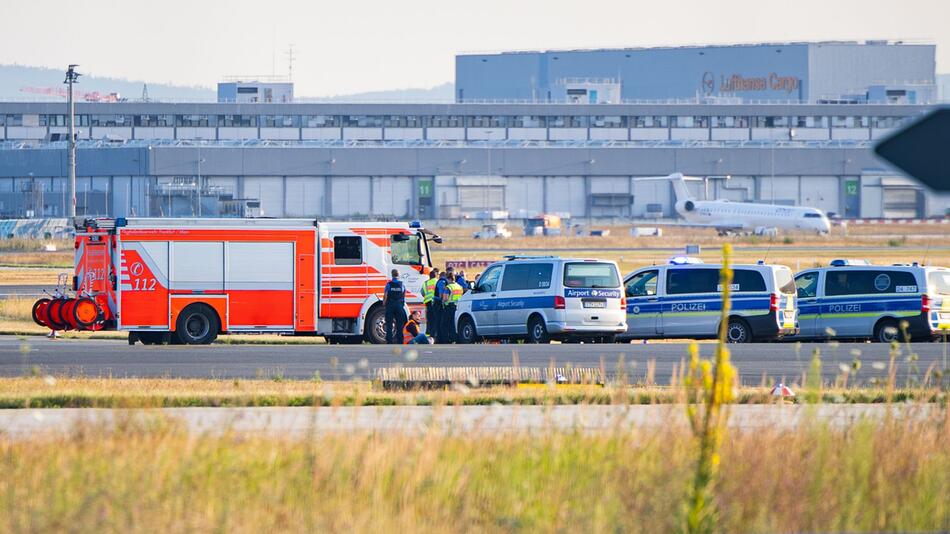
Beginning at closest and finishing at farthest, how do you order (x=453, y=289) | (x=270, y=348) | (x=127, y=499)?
1. (x=127, y=499)
2. (x=270, y=348)
3. (x=453, y=289)

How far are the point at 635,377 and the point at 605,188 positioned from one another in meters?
96.2

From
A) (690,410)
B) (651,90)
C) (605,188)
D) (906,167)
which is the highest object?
(651,90)

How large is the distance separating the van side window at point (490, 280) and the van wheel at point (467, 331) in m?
0.82

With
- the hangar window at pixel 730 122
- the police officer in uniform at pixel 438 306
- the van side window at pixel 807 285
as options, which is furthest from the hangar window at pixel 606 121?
the police officer in uniform at pixel 438 306

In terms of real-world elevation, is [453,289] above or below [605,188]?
below

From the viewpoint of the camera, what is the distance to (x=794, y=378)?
20.2 metres

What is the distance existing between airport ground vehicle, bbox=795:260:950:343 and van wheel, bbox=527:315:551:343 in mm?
5934

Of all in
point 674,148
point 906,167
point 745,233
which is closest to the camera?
point 906,167

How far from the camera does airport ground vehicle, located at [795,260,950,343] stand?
28.8m

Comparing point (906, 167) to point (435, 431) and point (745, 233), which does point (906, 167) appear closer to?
point (435, 431)

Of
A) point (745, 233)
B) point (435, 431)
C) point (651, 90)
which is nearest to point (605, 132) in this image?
point (745, 233)

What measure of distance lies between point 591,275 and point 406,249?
4.43 meters

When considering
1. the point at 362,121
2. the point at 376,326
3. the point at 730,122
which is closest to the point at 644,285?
the point at 376,326

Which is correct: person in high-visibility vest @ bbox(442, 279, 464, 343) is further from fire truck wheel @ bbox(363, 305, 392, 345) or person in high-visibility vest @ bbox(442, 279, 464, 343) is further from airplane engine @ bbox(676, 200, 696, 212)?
airplane engine @ bbox(676, 200, 696, 212)
